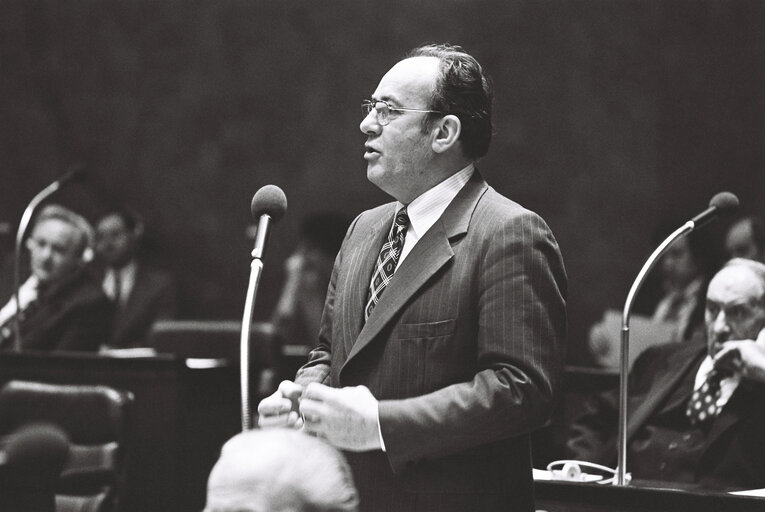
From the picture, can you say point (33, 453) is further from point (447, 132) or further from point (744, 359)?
point (744, 359)

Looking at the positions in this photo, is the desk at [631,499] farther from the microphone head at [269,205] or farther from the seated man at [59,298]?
the seated man at [59,298]

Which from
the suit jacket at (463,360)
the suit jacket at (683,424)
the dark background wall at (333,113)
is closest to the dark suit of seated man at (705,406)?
the suit jacket at (683,424)

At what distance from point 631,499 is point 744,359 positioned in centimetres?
77

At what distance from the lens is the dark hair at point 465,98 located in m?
2.23

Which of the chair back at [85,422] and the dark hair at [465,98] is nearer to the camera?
the dark hair at [465,98]

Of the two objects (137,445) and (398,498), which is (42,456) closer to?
(398,498)

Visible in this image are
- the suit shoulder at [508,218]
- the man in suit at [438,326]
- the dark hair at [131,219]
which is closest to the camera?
the man in suit at [438,326]

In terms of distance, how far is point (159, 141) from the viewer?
26.2 ft

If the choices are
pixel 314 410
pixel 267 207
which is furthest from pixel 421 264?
pixel 267 207

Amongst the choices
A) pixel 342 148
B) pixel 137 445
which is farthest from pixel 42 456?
pixel 342 148

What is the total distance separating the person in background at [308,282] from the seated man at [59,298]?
60.6 inches

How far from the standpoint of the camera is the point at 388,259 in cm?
227

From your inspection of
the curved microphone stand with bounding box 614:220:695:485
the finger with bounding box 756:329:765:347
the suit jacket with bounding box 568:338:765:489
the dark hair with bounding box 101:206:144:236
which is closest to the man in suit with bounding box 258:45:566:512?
the curved microphone stand with bounding box 614:220:695:485

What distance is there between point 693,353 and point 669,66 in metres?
3.15
